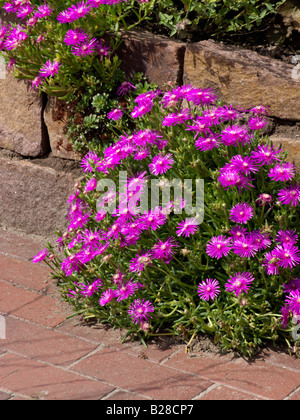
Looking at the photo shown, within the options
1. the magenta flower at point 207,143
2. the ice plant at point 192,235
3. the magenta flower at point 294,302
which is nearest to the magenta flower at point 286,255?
the ice plant at point 192,235

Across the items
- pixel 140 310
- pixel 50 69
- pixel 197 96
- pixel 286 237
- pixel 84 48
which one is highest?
pixel 84 48

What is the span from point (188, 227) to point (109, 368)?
630mm

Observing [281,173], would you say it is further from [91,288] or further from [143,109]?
[91,288]

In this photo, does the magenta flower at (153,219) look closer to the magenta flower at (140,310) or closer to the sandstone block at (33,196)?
the magenta flower at (140,310)

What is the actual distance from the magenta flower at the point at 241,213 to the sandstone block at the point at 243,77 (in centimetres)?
67

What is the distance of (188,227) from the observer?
2615 millimetres

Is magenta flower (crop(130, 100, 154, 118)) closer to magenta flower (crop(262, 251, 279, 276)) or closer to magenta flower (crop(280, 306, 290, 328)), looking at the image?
Answer: magenta flower (crop(262, 251, 279, 276))

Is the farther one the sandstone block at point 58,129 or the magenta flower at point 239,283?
the sandstone block at point 58,129

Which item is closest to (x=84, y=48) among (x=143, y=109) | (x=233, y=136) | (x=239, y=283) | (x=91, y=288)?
(x=143, y=109)

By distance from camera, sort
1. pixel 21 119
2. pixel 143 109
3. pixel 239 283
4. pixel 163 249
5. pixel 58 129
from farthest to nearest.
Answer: pixel 21 119 → pixel 58 129 → pixel 143 109 → pixel 163 249 → pixel 239 283

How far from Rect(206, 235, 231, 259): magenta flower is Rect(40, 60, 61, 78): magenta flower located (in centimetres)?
122

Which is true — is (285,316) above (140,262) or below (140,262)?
below

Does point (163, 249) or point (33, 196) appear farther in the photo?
point (33, 196)

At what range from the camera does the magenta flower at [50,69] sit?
321 cm
